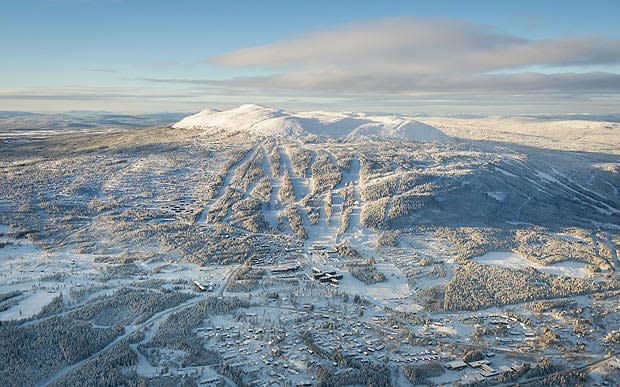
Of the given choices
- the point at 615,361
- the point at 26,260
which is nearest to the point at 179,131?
the point at 26,260

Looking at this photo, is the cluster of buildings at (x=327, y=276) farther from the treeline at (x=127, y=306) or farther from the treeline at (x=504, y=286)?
the treeline at (x=127, y=306)

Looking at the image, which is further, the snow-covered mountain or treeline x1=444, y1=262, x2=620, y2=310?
the snow-covered mountain

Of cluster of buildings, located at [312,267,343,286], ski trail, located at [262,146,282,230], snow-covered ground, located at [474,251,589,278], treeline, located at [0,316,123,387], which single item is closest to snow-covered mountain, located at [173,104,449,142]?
ski trail, located at [262,146,282,230]

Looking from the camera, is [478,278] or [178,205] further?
[178,205]

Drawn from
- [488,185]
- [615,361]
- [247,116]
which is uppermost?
[247,116]

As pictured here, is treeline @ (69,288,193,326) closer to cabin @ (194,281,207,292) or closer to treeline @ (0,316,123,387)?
Answer: treeline @ (0,316,123,387)

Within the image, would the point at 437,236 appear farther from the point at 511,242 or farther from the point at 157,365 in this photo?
the point at 157,365

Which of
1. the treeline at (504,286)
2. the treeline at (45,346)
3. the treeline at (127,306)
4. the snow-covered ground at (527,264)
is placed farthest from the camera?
the snow-covered ground at (527,264)

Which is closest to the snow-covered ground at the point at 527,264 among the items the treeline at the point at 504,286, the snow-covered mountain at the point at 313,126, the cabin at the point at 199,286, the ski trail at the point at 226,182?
the treeline at the point at 504,286

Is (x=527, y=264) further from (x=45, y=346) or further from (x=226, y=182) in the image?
(x=45, y=346)
